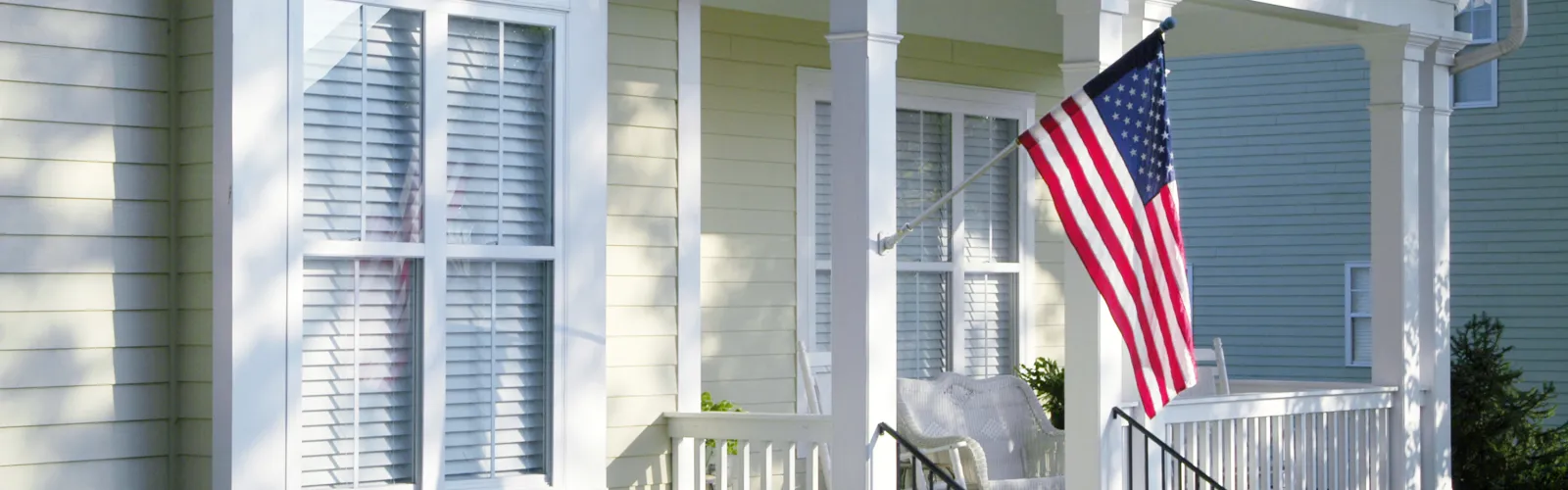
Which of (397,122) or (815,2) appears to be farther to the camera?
(815,2)

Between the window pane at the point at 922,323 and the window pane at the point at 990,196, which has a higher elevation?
the window pane at the point at 990,196

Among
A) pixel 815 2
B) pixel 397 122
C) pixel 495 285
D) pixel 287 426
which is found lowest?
pixel 287 426

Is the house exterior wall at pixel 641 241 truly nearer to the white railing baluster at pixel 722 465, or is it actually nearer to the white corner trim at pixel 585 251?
the white railing baluster at pixel 722 465

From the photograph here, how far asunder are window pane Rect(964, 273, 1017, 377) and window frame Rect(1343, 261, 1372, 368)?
6309 mm

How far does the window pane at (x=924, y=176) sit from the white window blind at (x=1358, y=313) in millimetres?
7008

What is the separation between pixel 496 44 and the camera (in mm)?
5668

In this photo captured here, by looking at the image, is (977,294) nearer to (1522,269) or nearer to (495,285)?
(495,285)

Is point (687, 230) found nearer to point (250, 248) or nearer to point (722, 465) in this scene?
point (722, 465)

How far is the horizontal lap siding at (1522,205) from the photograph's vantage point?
13.9 meters

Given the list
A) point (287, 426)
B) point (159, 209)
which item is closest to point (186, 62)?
point (159, 209)

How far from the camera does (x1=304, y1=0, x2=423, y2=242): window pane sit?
5223 millimetres

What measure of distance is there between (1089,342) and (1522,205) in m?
8.71

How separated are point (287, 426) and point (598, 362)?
46.4 inches

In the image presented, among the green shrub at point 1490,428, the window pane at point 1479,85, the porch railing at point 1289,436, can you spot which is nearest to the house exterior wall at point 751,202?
the porch railing at point 1289,436
